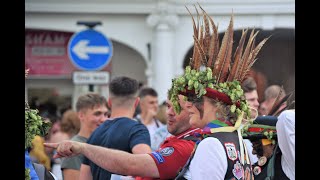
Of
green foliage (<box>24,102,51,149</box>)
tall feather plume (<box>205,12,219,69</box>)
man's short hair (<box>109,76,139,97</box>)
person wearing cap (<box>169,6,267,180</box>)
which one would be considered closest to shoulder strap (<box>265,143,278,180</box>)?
person wearing cap (<box>169,6,267,180</box>)

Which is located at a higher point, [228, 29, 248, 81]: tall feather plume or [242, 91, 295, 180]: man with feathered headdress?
[228, 29, 248, 81]: tall feather plume

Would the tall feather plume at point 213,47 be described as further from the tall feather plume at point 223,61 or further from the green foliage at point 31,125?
the green foliage at point 31,125

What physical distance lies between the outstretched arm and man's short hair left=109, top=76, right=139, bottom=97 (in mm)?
1833

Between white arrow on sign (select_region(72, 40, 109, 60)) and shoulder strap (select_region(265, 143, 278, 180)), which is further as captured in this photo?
white arrow on sign (select_region(72, 40, 109, 60))

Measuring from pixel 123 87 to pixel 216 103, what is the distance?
199 centimetres

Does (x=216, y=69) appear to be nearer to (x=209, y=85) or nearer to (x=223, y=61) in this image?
(x=223, y=61)

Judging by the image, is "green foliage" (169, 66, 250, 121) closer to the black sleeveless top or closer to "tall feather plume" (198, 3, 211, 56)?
"tall feather plume" (198, 3, 211, 56)

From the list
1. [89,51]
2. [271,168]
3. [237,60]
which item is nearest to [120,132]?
[271,168]

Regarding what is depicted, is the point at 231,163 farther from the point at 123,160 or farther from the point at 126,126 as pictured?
the point at 126,126

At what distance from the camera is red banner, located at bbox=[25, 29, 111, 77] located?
1948 centimetres

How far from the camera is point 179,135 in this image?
465 cm

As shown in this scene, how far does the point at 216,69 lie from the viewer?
4266mm

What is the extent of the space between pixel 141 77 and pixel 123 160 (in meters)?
15.0
